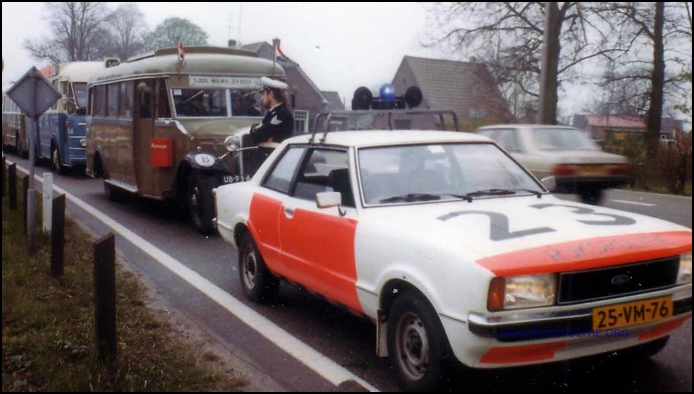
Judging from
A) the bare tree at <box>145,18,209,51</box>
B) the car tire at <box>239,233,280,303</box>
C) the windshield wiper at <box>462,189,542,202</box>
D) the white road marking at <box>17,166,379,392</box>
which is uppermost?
the bare tree at <box>145,18,209,51</box>

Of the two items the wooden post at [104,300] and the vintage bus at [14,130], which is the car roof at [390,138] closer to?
the wooden post at [104,300]

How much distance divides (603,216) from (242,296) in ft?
11.1

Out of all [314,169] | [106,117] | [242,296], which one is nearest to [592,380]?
[314,169]

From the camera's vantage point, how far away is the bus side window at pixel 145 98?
462 inches

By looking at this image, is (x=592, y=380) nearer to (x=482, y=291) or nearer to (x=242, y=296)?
(x=482, y=291)

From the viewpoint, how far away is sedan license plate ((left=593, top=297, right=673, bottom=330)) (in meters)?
4.05

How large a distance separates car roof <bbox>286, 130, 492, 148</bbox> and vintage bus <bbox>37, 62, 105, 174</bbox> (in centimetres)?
1487

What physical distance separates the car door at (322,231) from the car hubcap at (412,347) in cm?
56

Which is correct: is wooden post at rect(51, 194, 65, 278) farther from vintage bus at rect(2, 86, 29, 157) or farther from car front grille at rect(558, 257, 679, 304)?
vintage bus at rect(2, 86, 29, 157)

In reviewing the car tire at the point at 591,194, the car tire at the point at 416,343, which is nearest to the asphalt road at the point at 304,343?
the car tire at the point at 416,343

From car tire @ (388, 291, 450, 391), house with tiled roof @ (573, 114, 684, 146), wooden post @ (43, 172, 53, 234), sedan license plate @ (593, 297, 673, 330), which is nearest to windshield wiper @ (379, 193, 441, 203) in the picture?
car tire @ (388, 291, 450, 391)

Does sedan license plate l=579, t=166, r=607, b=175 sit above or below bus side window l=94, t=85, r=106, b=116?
below

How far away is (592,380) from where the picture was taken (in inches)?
182

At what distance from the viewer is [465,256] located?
13.1ft
